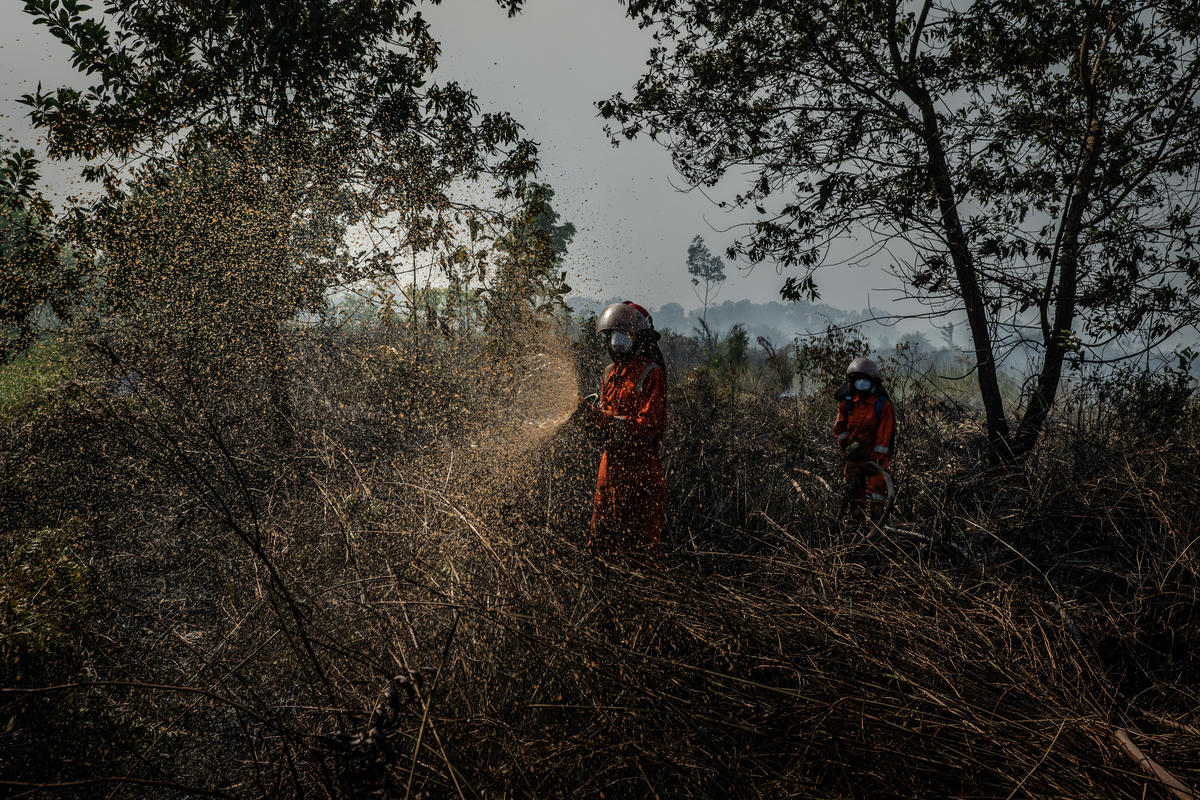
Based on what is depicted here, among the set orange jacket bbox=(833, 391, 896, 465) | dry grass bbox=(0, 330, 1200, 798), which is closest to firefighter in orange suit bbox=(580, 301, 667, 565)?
dry grass bbox=(0, 330, 1200, 798)

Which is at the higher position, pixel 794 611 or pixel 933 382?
pixel 933 382

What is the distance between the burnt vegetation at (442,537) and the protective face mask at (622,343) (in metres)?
0.69

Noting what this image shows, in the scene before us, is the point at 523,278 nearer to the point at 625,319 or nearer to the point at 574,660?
the point at 625,319

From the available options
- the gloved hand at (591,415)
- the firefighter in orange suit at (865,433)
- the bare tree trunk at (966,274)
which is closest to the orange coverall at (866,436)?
the firefighter in orange suit at (865,433)

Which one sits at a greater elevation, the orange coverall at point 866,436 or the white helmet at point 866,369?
the white helmet at point 866,369

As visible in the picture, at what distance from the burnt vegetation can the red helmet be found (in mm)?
812

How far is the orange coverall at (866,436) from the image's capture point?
4750 mm

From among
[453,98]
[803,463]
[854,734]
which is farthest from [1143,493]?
[453,98]

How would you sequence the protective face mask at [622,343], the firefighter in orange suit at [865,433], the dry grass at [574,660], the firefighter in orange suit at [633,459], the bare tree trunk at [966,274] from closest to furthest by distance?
the dry grass at [574,660] → the firefighter in orange suit at [633,459] → the protective face mask at [622,343] → the firefighter in orange suit at [865,433] → the bare tree trunk at [966,274]

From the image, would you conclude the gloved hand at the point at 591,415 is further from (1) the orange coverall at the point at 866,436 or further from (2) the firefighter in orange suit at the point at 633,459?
(1) the orange coverall at the point at 866,436

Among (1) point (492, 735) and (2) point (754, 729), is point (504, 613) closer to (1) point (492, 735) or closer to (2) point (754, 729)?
(1) point (492, 735)

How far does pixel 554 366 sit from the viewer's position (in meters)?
7.00

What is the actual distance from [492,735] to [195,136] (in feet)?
25.2

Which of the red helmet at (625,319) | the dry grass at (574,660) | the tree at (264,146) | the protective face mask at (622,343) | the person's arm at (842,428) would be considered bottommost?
the dry grass at (574,660)
